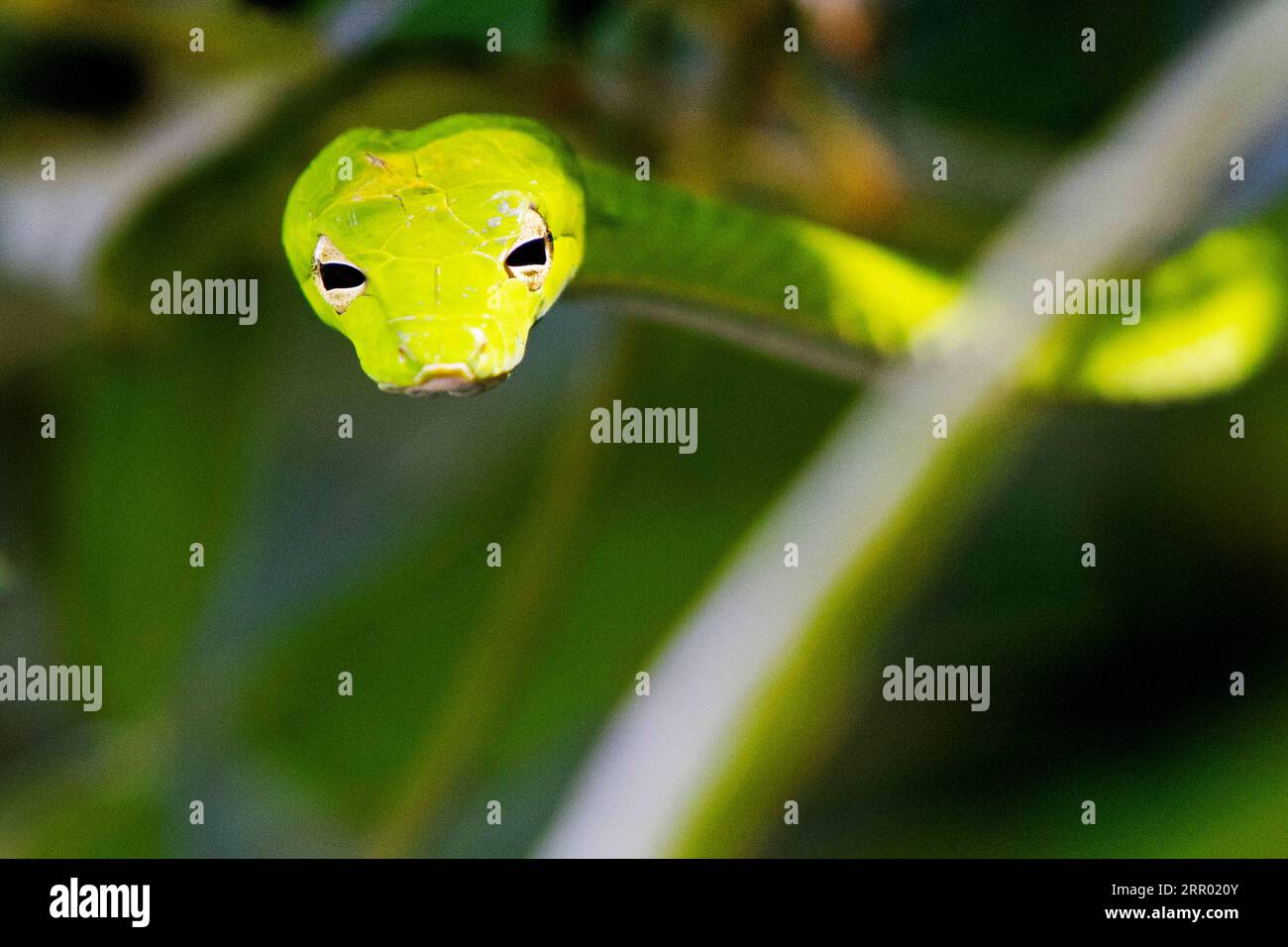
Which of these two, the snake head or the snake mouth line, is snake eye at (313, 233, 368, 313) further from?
the snake mouth line

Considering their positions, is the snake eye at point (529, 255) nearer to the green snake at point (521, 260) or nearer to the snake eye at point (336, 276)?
the green snake at point (521, 260)

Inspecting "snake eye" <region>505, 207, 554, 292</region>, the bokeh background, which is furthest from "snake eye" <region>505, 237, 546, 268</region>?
the bokeh background

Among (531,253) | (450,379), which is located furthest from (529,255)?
(450,379)

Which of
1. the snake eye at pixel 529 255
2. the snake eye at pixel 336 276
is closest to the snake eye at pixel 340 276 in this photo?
the snake eye at pixel 336 276

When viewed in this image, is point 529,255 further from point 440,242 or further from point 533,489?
point 533,489
